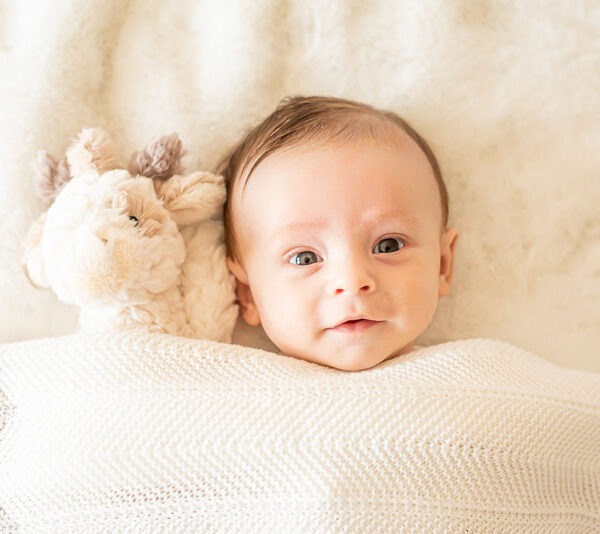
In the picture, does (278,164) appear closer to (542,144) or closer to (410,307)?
(410,307)

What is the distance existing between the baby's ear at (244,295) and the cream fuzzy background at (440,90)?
0.23 meters

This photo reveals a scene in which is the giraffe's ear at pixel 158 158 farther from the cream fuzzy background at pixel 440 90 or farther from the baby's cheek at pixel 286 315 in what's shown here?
the baby's cheek at pixel 286 315

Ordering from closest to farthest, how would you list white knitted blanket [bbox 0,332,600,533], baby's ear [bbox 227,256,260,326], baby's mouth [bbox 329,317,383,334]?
white knitted blanket [bbox 0,332,600,533] → baby's mouth [bbox 329,317,383,334] → baby's ear [bbox 227,256,260,326]

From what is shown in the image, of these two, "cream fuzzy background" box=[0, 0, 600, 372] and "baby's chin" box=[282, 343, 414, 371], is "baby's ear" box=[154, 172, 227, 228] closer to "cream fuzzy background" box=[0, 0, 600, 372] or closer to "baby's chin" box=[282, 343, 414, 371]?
"cream fuzzy background" box=[0, 0, 600, 372]

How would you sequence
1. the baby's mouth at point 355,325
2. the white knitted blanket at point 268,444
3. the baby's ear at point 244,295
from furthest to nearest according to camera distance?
the baby's ear at point 244,295 → the baby's mouth at point 355,325 → the white knitted blanket at point 268,444

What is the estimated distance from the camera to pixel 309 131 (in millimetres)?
1217

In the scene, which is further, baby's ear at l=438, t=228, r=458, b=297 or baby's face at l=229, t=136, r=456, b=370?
baby's ear at l=438, t=228, r=458, b=297

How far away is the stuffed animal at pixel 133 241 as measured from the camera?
109 centimetres

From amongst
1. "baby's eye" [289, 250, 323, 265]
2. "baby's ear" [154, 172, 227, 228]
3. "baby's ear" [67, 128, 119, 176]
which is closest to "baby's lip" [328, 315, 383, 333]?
"baby's eye" [289, 250, 323, 265]

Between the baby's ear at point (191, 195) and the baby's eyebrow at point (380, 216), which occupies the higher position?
the baby's ear at point (191, 195)

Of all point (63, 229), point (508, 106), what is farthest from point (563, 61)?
point (63, 229)

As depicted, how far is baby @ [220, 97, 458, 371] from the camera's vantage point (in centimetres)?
115

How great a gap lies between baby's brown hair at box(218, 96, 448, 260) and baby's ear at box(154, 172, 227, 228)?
0.04m

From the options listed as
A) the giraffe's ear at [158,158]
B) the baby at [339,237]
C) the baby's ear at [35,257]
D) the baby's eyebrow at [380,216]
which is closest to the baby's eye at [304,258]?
the baby at [339,237]
